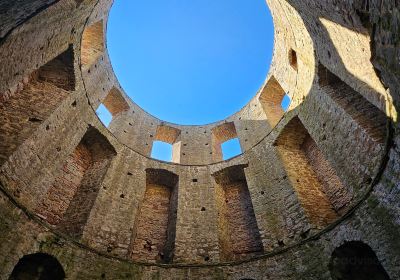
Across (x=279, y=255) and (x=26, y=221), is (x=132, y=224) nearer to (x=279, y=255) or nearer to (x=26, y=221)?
(x=26, y=221)

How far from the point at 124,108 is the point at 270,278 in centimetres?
1145

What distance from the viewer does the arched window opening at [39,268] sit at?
23.5ft

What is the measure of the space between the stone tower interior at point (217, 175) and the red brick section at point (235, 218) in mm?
46

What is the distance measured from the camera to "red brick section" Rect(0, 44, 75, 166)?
819 cm

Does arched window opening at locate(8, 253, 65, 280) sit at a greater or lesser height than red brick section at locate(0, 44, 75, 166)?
lesser

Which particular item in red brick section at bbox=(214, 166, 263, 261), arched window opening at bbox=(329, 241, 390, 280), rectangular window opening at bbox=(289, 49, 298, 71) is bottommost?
arched window opening at bbox=(329, 241, 390, 280)

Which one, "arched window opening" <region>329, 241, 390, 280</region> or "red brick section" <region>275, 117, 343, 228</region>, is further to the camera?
"red brick section" <region>275, 117, 343, 228</region>

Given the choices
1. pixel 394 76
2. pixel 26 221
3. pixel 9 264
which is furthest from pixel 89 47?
pixel 394 76

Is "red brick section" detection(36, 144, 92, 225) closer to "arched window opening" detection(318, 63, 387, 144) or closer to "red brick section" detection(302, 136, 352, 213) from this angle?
"red brick section" detection(302, 136, 352, 213)

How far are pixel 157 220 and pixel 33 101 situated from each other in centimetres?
532

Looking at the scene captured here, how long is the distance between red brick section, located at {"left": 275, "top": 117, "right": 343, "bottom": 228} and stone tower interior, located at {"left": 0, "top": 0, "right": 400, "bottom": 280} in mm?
42

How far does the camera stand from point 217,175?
12562 millimetres

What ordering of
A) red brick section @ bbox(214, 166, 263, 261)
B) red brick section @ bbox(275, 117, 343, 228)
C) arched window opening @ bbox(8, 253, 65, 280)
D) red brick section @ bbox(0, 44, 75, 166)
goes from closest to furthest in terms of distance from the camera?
arched window opening @ bbox(8, 253, 65, 280) → red brick section @ bbox(0, 44, 75, 166) → red brick section @ bbox(275, 117, 343, 228) → red brick section @ bbox(214, 166, 263, 261)

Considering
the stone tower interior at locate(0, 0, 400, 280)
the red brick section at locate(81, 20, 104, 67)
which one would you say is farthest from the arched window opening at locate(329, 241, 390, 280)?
the red brick section at locate(81, 20, 104, 67)
